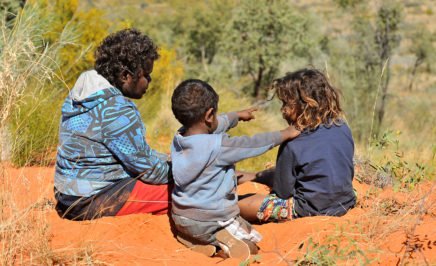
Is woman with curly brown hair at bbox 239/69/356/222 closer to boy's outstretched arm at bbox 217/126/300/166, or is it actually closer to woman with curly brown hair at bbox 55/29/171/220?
boy's outstretched arm at bbox 217/126/300/166

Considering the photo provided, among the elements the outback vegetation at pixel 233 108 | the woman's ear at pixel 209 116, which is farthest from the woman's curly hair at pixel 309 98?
the outback vegetation at pixel 233 108

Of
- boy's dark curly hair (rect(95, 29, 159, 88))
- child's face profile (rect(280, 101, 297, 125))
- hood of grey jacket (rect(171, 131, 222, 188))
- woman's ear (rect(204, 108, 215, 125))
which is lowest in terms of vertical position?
hood of grey jacket (rect(171, 131, 222, 188))

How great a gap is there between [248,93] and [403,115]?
231 inches

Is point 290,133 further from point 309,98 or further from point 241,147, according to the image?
point 241,147

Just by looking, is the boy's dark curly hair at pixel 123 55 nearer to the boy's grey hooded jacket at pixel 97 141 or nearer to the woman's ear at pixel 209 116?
the boy's grey hooded jacket at pixel 97 141

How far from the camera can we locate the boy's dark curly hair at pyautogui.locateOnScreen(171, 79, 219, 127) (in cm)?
340

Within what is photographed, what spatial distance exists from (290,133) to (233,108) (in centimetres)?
470

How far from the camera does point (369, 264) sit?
2.87m

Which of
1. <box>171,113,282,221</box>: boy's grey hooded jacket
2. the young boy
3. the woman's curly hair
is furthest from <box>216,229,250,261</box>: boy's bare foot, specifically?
the woman's curly hair

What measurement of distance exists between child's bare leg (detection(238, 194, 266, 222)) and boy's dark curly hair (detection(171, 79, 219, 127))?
79 cm

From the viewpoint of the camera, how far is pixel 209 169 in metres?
3.43

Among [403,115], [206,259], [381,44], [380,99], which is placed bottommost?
[403,115]

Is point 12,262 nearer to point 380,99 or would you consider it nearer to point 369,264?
point 369,264

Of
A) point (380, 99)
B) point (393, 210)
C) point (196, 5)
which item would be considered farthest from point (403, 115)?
point (393, 210)
